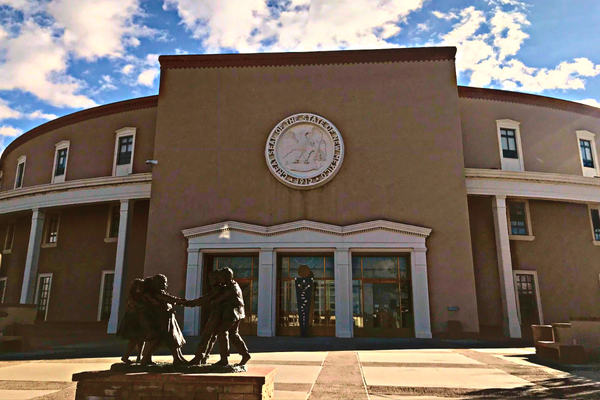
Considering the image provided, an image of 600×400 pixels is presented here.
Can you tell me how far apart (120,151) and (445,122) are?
54.8 ft

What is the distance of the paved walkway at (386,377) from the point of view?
805cm

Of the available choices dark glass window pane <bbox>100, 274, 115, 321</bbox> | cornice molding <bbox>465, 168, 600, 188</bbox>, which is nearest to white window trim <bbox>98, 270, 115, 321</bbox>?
dark glass window pane <bbox>100, 274, 115, 321</bbox>

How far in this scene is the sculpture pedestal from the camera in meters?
6.51

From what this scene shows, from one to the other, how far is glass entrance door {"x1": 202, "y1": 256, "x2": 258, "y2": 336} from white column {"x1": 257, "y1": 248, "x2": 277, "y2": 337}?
0.70 m

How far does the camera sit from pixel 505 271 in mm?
19703

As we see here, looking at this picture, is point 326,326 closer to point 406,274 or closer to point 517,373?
point 406,274

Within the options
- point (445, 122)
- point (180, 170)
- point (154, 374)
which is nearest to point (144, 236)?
point (180, 170)

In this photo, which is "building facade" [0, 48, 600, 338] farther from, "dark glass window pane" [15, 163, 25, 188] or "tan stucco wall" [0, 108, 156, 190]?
"dark glass window pane" [15, 163, 25, 188]

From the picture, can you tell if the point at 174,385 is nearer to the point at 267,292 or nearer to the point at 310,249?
the point at 267,292

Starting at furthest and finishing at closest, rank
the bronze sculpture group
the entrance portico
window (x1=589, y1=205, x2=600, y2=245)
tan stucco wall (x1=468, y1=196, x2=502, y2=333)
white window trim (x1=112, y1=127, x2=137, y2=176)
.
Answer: white window trim (x1=112, y1=127, x2=137, y2=176), window (x1=589, y1=205, x2=600, y2=245), tan stucco wall (x1=468, y1=196, x2=502, y2=333), the entrance portico, the bronze sculpture group

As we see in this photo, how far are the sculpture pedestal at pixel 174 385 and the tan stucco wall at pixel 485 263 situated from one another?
16.5m

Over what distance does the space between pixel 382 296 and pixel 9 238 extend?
23.9 meters

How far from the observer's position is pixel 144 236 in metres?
23.5

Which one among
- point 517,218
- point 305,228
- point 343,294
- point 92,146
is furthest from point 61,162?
point 517,218
